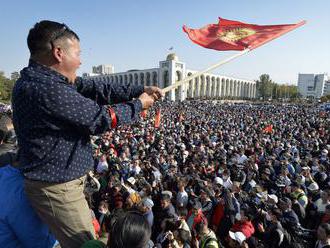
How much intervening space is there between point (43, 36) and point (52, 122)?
0.53 meters

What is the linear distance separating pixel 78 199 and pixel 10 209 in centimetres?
40

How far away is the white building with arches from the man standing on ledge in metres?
51.8

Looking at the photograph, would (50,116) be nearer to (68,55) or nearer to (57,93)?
(57,93)

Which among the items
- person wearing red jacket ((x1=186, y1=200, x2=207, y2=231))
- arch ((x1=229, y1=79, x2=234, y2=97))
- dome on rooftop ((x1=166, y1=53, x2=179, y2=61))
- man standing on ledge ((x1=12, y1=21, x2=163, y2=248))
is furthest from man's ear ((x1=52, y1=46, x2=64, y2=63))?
arch ((x1=229, y1=79, x2=234, y2=97))

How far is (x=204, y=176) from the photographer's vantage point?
28.9 feet

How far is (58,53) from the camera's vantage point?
1.76m

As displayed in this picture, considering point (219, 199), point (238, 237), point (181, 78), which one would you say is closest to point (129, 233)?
point (238, 237)

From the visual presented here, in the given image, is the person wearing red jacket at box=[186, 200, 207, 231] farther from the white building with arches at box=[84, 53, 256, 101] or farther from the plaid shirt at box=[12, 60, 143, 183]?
the white building with arches at box=[84, 53, 256, 101]

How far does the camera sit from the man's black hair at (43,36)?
1.73 metres

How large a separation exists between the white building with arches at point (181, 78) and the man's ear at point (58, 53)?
51820 millimetres

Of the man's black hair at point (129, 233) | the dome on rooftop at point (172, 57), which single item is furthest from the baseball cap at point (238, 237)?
the dome on rooftop at point (172, 57)

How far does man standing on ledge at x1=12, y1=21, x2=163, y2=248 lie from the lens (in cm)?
164

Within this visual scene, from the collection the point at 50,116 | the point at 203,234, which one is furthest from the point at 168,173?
the point at 50,116

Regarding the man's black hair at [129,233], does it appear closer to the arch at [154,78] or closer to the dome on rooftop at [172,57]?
the dome on rooftop at [172,57]
